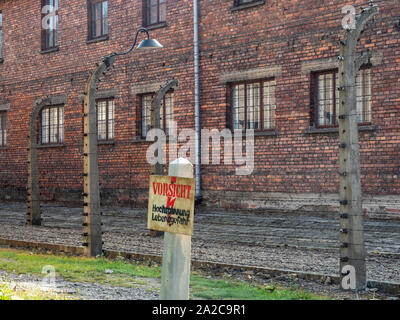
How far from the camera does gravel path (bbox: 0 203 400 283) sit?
328 inches

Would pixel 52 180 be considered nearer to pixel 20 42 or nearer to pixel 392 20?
pixel 20 42

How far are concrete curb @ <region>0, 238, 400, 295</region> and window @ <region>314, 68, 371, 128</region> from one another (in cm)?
722

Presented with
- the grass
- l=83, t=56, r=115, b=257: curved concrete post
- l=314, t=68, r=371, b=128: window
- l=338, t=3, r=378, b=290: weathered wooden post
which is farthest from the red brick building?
the grass

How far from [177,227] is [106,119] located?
630 inches

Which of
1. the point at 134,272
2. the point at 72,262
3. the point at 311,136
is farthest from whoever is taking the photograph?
the point at 311,136

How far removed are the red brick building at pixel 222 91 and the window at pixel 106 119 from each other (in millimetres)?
58

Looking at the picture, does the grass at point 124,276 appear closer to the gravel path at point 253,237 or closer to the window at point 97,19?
the gravel path at point 253,237

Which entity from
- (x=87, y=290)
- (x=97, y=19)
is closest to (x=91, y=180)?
(x=87, y=290)

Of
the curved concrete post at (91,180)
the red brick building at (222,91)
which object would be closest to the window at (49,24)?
the red brick building at (222,91)

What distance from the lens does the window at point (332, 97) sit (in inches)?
541

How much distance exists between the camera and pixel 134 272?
7.36m

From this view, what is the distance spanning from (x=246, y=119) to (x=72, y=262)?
339 inches

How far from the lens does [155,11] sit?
59.9ft
